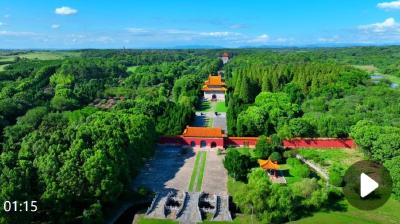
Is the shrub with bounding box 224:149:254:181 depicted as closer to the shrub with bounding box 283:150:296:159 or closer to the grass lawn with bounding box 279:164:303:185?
the grass lawn with bounding box 279:164:303:185

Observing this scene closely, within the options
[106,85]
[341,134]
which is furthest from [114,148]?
[106,85]

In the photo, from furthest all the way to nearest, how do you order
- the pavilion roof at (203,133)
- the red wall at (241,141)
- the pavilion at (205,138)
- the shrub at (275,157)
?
1. the red wall at (241,141)
2. the pavilion roof at (203,133)
3. the pavilion at (205,138)
4. the shrub at (275,157)

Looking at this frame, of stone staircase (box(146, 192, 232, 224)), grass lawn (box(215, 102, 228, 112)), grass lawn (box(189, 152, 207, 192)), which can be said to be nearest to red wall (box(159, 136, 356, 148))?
grass lawn (box(189, 152, 207, 192))

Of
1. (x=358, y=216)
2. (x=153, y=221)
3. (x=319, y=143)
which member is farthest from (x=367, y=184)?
(x=153, y=221)

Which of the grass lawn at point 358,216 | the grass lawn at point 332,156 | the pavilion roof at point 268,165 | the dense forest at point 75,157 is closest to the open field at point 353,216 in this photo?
the grass lawn at point 358,216

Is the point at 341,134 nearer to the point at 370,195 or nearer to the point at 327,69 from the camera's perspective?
the point at 370,195

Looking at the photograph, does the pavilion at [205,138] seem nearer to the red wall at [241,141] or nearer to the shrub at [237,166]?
the red wall at [241,141]
